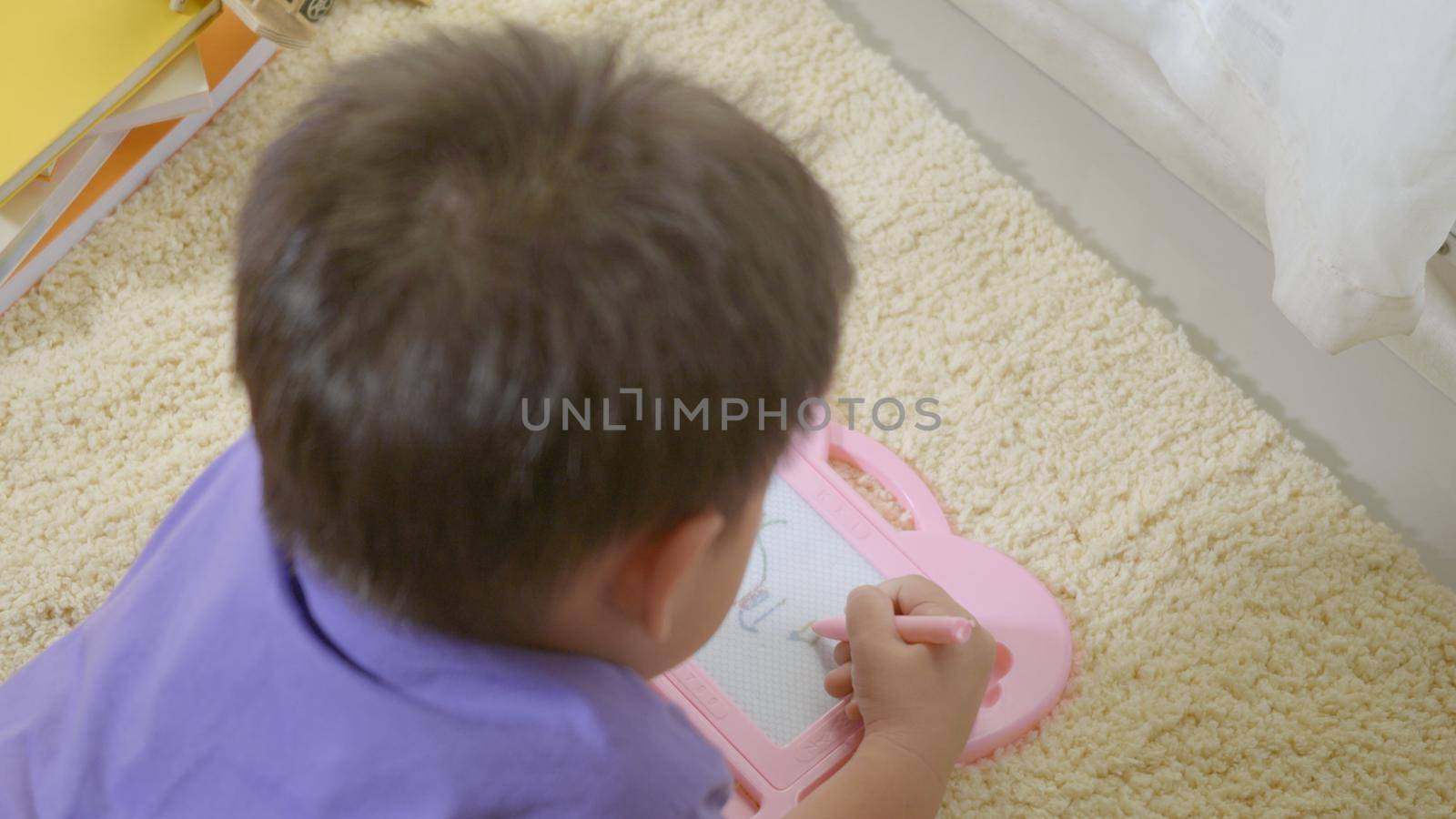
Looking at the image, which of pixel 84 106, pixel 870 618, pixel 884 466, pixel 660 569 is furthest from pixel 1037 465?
pixel 84 106

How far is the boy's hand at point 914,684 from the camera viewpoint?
67 centimetres

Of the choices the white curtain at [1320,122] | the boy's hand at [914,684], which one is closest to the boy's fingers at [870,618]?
the boy's hand at [914,684]

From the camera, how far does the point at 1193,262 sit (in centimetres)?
97

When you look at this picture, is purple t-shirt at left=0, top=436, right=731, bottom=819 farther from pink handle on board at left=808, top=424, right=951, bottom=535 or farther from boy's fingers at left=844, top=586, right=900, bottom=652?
pink handle on board at left=808, top=424, right=951, bottom=535

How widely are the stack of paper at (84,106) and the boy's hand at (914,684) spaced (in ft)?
2.03

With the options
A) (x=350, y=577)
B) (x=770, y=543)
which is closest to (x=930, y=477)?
(x=770, y=543)

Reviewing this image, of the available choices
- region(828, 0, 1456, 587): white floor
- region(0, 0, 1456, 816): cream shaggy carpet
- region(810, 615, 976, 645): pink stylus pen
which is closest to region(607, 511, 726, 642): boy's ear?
region(810, 615, 976, 645): pink stylus pen

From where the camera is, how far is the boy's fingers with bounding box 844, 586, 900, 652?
27.6 inches

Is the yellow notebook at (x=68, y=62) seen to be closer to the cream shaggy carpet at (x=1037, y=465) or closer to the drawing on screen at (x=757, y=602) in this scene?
the cream shaggy carpet at (x=1037, y=465)

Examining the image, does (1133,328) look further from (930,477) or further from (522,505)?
(522,505)

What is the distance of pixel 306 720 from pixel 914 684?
1.12 ft

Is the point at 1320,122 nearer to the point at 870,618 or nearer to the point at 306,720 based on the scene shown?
the point at 870,618

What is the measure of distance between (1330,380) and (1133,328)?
16 centimetres

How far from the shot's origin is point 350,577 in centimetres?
43
